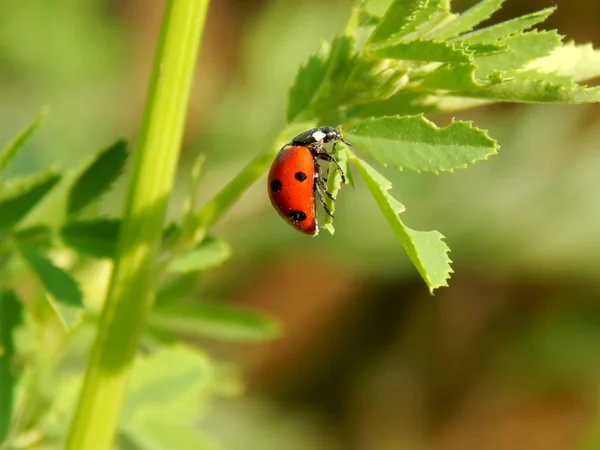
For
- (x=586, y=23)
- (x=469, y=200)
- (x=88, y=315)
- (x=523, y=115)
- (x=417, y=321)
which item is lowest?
(x=88, y=315)

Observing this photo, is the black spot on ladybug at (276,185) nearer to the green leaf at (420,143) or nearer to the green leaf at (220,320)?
the green leaf at (420,143)

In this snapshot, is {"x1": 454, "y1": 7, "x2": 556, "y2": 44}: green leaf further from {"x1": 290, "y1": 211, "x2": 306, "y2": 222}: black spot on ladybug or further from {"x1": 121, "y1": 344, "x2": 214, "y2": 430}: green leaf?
{"x1": 121, "y1": 344, "x2": 214, "y2": 430}: green leaf

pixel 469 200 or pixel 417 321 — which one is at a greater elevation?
pixel 469 200

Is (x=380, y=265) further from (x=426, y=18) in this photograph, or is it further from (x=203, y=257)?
(x=426, y=18)

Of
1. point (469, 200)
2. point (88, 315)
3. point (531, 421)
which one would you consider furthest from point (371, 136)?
point (531, 421)

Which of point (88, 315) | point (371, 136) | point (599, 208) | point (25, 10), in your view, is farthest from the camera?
point (25, 10)

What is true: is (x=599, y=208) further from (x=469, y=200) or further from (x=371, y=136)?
(x=371, y=136)

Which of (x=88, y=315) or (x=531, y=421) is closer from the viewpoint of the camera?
(x=88, y=315)
